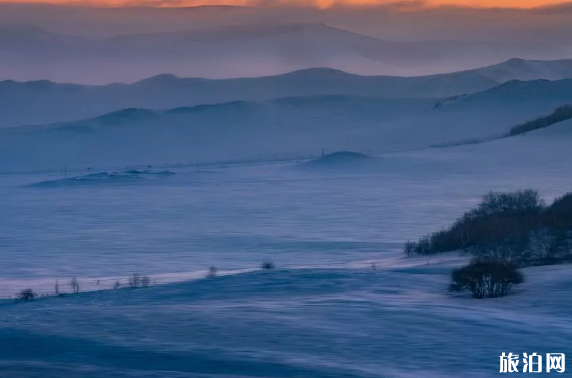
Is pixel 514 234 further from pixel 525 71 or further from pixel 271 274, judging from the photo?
pixel 525 71

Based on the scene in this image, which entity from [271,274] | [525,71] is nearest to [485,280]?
[271,274]

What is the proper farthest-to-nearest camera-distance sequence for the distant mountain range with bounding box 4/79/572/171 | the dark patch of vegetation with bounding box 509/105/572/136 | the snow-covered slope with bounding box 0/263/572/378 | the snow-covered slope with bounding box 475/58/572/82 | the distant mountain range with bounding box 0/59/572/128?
the snow-covered slope with bounding box 475/58/572/82
the distant mountain range with bounding box 0/59/572/128
the distant mountain range with bounding box 4/79/572/171
the dark patch of vegetation with bounding box 509/105/572/136
the snow-covered slope with bounding box 0/263/572/378

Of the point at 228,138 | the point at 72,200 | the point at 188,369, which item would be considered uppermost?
the point at 228,138

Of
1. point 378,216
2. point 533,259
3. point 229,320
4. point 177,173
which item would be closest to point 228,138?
point 177,173

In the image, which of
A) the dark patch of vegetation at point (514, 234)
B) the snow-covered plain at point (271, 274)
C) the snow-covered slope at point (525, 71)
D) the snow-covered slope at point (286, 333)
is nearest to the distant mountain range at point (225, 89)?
the snow-covered slope at point (525, 71)

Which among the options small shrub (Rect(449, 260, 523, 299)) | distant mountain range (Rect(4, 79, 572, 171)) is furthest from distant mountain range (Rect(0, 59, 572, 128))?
small shrub (Rect(449, 260, 523, 299))

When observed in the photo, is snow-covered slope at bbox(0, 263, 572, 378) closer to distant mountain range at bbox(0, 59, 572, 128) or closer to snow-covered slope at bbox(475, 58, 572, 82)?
distant mountain range at bbox(0, 59, 572, 128)

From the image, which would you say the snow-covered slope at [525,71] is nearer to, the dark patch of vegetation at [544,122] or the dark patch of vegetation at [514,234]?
the dark patch of vegetation at [544,122]

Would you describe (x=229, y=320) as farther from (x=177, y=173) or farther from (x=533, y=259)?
(x=177, y=173)
